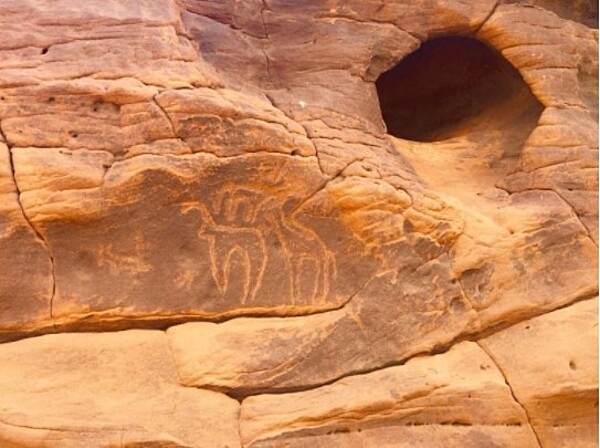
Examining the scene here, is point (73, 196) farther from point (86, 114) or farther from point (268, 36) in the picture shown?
point (268, 36)

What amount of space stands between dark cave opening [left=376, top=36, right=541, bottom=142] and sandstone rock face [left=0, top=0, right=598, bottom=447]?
31.0 inches

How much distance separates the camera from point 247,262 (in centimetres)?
332

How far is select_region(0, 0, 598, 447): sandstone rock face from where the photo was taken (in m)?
3.03

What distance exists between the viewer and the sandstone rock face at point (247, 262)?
3.03 m

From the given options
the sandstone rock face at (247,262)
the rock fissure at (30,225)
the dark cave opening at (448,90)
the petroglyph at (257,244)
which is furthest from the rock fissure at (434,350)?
the dark cave opening at (448,90)

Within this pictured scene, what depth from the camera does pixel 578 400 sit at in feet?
10.8

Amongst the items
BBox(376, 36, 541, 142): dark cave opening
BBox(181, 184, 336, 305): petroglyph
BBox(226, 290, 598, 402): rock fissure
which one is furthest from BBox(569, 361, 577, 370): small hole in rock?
BBox(376, 36, 541, 142): dark cave opening

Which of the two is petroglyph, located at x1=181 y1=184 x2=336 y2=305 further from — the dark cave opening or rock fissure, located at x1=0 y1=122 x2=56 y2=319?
the dark cave opening

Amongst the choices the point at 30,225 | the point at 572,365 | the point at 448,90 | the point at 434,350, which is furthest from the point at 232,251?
the point at 448,90

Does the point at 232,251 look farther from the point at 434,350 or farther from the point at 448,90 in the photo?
the point at 448,90

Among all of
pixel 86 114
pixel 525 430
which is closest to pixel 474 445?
pixel 525 430

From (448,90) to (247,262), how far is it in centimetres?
248

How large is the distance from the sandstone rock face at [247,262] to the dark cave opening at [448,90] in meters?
0.79

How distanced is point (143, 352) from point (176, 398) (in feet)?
0.91
